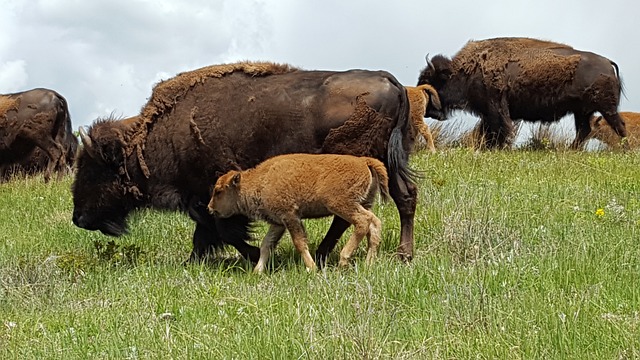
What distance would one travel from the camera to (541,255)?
6.35 meters

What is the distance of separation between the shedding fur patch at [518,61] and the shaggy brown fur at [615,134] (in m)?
1.66

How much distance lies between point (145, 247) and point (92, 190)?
80 centimetres

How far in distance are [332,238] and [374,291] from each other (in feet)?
7.54

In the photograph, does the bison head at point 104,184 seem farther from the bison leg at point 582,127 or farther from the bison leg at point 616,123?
the bison leg at point 616,123

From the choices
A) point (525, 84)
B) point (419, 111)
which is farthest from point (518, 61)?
point (419, 111)

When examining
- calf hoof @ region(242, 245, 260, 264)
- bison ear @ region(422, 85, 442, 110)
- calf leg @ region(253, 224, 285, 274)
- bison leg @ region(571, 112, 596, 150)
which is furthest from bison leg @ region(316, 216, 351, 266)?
bison leg @ region(571, 112, 596, 150)

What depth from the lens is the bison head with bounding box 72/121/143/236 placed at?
845 cm

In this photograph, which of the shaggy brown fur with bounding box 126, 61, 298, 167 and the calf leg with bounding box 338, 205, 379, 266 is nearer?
the calf leg with bounding box 338, 205, 379, 266

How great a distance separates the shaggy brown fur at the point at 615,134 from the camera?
53.4ft

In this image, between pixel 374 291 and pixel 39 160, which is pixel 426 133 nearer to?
pixel 39 160

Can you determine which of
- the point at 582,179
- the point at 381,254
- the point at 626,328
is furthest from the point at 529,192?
the point at 626,328

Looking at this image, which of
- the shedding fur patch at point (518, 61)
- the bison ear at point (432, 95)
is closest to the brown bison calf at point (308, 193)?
the bison ear at point (432, 95)

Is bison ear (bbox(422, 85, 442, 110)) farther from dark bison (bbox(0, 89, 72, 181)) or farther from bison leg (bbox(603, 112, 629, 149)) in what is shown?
dark bison (bbox(0, 89, 72, 181))

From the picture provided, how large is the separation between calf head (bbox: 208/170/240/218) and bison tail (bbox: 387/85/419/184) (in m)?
1.39
